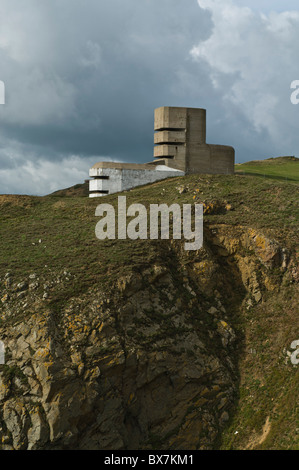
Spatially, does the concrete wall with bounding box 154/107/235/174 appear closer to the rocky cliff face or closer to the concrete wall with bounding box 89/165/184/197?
the concrete wall with bounding box 89/165/184/197

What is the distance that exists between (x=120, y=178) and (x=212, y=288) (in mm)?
14630

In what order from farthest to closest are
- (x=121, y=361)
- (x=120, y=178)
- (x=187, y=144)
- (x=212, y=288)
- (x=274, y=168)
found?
1. (x=274, y=168)
2. (x=187, y=144)
3. (x=120, y=178)
4. (x=212, y=288)
5. (x=121, y=361)

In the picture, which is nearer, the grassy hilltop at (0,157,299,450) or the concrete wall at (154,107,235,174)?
the grassy hilltop at (0,157,299,450)

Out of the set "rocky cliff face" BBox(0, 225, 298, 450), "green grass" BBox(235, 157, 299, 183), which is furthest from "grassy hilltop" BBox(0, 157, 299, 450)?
"green grass" BBox(235, 157, 299, 183)

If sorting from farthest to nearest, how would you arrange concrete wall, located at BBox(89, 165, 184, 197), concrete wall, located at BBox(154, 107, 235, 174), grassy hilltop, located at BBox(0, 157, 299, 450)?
concrete wall, located at BBox(154, 107, 235, 174) → concrete wall, located at BBox(89, 165, 184, 197) → grassy hilltop, located at BBox(0, 157, 299, 450)

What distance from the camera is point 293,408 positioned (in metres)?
23.0

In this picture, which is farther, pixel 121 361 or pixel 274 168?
pixel 274 168

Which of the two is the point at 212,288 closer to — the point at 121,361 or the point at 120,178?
the point at 121,361

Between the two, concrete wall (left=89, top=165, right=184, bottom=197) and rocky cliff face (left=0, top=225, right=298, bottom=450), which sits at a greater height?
concrete wall (left=89, top=165, right=184, bottom=197)

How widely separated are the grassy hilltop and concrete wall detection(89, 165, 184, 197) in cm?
425

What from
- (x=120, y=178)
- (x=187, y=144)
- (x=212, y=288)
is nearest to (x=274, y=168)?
(x=187, y=144)

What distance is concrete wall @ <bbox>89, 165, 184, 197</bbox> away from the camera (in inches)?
1575

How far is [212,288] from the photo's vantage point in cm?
2872
